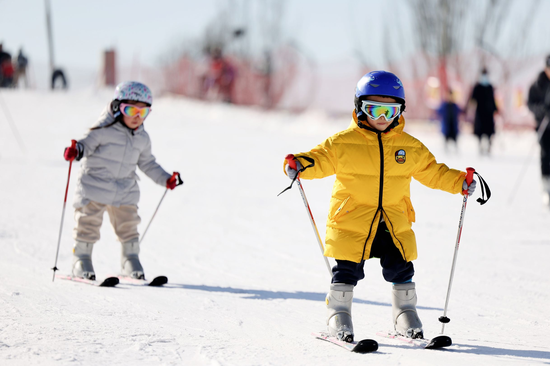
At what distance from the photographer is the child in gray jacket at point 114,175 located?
506cm

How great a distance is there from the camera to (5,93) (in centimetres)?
2198

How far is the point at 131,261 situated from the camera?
5.24 metres

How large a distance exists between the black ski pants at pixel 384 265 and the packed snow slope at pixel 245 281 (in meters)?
0.35

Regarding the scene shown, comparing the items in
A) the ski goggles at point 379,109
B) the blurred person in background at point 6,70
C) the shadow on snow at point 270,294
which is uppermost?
the blurred person in background at point 6,70

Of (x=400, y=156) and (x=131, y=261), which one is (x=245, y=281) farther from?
(x=400, y=156)

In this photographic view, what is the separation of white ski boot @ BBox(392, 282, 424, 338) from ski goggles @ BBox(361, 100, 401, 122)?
0.90 metres

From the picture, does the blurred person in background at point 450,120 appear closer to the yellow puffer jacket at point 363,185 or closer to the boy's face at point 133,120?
the boy's face at point 133,120

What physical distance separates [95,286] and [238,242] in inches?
99.8

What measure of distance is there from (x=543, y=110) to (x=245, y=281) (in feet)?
16.8

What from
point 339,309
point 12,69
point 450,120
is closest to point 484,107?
point 450,120

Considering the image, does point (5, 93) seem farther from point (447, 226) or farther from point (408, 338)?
point (408, 338)

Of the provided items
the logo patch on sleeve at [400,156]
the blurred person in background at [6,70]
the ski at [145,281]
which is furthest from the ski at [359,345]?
the blurred person in background at [6,70]

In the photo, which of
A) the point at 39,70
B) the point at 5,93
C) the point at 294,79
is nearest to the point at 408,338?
the point at 5,93

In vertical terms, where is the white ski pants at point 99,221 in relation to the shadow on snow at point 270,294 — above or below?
above
